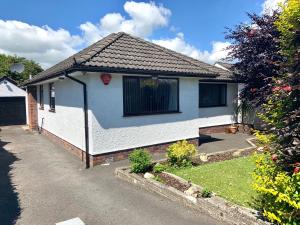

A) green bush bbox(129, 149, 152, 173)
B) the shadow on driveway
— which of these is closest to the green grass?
green bush bbox(129, 149, 152, 173)

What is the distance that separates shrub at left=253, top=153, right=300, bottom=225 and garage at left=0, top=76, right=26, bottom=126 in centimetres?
2285

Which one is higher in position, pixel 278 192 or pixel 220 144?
pixel 278 192

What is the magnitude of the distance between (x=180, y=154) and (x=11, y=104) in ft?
64.9

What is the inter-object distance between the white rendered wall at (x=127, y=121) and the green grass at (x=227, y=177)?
2.54 m

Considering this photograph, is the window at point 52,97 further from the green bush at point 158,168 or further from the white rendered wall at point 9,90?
the white rendered wall at point 9,90

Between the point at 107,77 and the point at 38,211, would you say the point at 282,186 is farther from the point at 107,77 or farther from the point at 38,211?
the point at 107,77

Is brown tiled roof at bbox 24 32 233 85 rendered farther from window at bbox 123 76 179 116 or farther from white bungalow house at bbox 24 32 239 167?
window at bbox 123 76 179 116

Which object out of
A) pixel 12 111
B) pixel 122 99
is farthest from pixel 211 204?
pixel 12 111

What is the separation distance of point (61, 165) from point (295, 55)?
312 inches

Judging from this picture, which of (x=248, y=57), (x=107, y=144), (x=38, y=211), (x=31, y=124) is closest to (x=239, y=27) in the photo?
(x=248, y=57)

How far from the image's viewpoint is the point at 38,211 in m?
5.32

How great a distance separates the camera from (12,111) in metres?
22.2

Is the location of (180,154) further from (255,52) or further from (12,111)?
(12,111)

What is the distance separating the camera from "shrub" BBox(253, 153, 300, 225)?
11.4 ft
